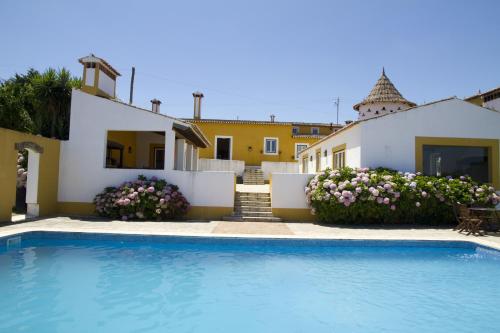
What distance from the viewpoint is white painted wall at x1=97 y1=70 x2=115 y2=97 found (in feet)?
57.3

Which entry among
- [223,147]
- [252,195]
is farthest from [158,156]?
[252,195]

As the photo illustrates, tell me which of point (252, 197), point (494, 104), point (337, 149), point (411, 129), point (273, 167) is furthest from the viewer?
point (273, 167)

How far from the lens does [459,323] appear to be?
19.0ft

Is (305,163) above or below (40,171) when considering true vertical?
above

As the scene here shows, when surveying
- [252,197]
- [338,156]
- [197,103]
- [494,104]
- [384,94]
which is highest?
[197,103]

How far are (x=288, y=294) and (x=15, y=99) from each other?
76.9 ft

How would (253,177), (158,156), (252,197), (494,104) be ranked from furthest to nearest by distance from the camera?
(253,177) → (158,156) → (494,104) → (252,197)

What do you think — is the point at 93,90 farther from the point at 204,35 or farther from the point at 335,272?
the point at 335,272

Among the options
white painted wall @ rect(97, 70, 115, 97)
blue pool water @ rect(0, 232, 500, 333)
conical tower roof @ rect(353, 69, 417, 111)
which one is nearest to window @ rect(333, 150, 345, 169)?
conical tower roof @ rect(353, 69, 417, 111)

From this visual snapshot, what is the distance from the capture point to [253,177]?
93.0 ft

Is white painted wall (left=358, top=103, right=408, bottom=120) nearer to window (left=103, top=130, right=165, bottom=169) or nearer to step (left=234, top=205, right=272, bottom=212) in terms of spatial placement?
step (left=234, top=205, right=272, bottom=212)

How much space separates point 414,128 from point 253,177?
48.2 ft

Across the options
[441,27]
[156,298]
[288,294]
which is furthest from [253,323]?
[441,27]

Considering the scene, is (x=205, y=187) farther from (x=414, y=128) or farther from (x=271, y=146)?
(x=271, y=146)
